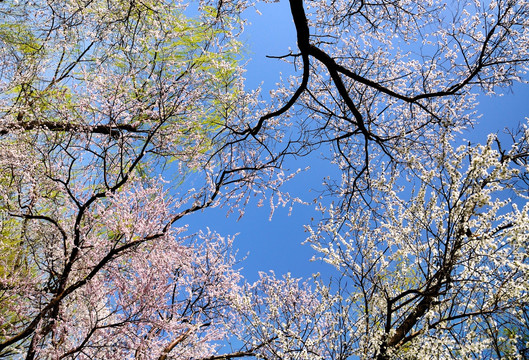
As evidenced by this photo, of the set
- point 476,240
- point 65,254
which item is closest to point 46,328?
point 65,254

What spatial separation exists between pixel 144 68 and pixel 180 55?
1.41 metres

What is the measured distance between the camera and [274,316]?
17.2ft

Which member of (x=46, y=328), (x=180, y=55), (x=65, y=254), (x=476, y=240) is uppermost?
(x=180, y=55)

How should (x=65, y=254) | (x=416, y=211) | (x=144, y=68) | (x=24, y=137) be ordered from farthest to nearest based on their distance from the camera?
(x=144, y=68) → (x=24, y=137) → (x=416, y=211) → (x=65, y=254)

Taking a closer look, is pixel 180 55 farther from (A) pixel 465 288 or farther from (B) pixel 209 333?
(A) pixel 465 288

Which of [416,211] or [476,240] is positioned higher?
[416,211]

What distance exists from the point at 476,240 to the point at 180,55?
601 cm

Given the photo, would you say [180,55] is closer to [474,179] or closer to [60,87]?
[60,87]

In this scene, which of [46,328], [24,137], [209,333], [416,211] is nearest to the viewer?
[46,328]

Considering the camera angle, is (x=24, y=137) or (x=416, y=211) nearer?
(x=416, y=211)

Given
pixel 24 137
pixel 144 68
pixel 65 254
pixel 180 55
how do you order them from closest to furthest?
1. pixel 65 254
2. pixel 24 137
3. pixel 144 68
4. pixel 180 55

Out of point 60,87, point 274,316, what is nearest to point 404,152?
point 274,316

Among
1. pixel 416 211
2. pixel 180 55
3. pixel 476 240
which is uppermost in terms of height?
pixel 180 55

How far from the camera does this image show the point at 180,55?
7.50m
